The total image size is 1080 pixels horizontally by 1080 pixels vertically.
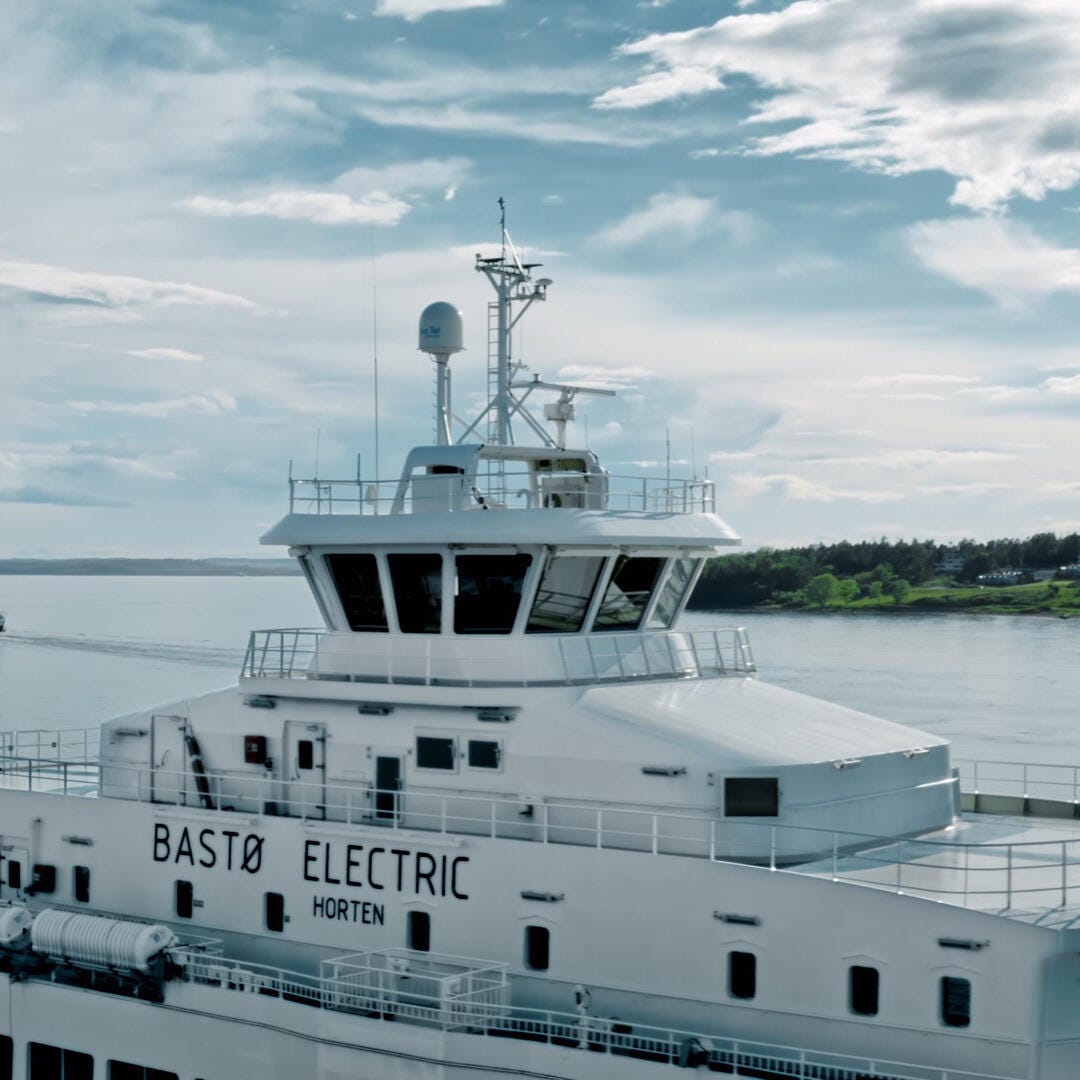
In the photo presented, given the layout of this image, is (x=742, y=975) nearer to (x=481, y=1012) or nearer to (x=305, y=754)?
(x=481, y=1012)

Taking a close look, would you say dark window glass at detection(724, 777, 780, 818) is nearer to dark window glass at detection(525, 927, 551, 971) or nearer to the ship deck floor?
the ship deck floor

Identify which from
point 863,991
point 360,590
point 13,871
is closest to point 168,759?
point 13,871

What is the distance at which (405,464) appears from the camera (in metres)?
16.9

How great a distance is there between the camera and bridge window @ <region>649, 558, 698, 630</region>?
16969 millimetres

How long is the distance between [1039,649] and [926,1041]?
62.2 m

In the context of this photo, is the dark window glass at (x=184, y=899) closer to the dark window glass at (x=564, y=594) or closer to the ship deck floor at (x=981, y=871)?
the dark window glass at (x=564, y=594)

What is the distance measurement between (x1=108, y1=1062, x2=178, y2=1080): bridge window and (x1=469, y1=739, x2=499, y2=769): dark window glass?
5003 millimetres

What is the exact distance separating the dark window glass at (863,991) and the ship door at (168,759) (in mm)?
8640

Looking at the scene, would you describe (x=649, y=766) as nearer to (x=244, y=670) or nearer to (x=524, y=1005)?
(x=524, y=1005)

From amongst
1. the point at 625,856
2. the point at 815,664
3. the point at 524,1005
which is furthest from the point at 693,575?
the point at 815,664

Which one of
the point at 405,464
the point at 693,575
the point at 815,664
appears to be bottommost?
the point at 815,664

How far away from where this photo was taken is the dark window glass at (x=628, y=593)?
16.3m

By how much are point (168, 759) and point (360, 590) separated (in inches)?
138

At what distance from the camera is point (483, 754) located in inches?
601
